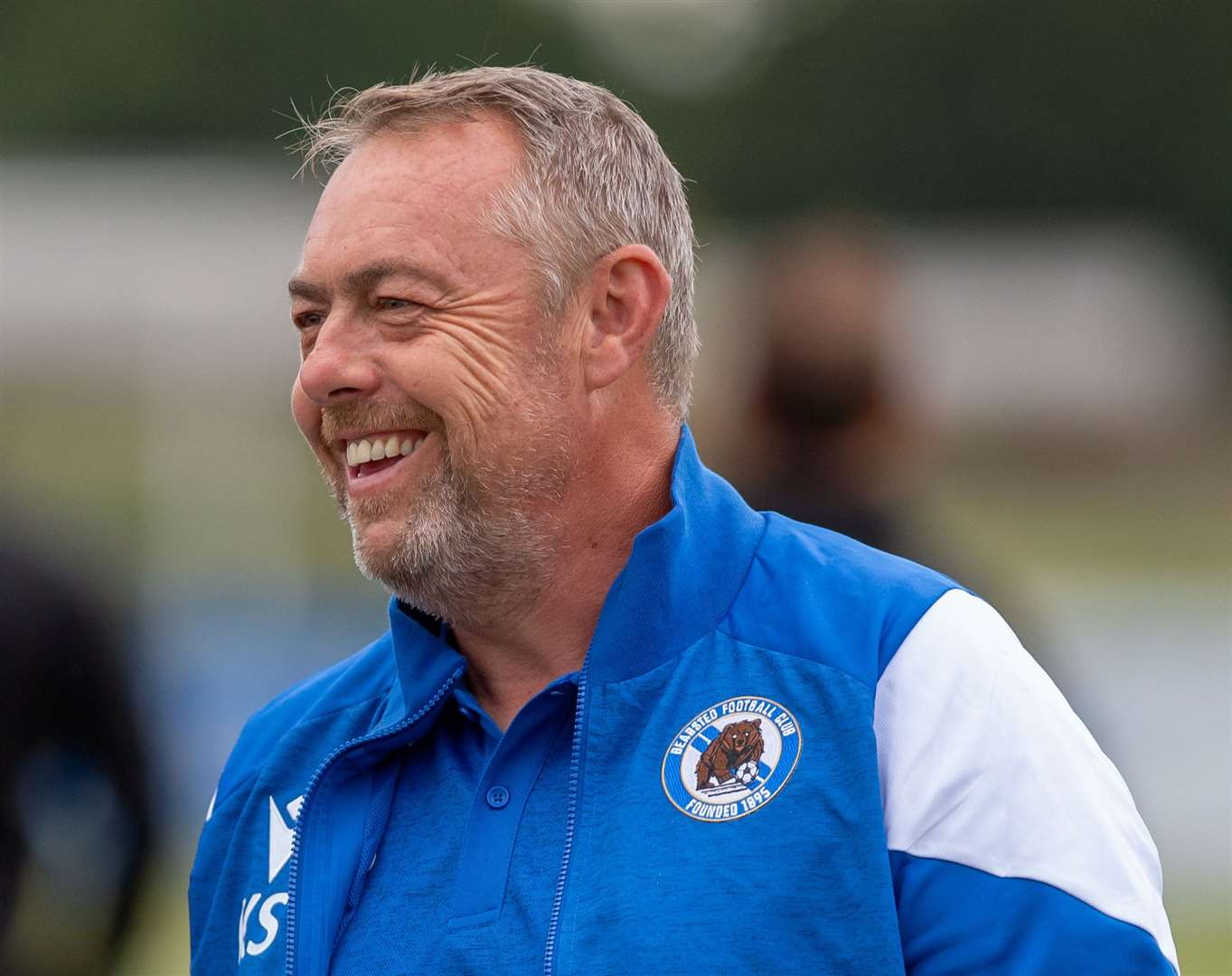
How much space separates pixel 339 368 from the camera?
2.20 m

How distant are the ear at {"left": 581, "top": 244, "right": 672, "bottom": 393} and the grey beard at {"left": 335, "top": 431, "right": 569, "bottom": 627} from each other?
14 centimetres

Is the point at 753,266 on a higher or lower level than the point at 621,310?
higher

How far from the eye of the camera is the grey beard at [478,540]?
86.5 inches

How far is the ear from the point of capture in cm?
232

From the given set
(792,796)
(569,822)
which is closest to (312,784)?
(569,822)

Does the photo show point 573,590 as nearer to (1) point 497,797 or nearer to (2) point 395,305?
(1) point 497,797

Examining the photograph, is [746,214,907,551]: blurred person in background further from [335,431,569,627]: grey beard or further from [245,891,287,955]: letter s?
[245,891,287,955]: letter s

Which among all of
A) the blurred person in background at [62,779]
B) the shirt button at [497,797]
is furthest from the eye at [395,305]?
the blurred person in background at [62,779]

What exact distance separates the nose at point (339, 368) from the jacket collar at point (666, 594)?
1.09ft

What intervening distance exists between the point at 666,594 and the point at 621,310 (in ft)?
1.60

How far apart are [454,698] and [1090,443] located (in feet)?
115

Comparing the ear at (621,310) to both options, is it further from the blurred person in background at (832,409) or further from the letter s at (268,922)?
the blurred person in background at (832,409)

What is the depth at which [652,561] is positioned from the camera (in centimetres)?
208

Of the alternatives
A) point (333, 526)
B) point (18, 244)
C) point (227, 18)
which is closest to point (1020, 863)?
point (333, 526)
